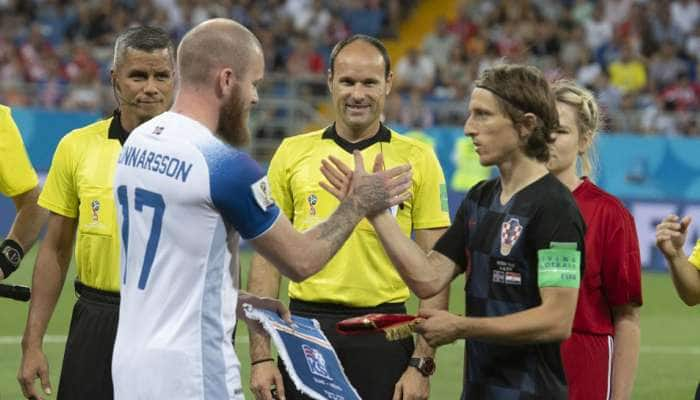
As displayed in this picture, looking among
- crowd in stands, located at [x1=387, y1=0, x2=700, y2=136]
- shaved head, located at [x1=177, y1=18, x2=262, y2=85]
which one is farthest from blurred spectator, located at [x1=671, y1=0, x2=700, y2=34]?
shaved head, located at [x1=177, y1=18, x2=262, y2=85]

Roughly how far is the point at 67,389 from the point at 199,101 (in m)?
1.85

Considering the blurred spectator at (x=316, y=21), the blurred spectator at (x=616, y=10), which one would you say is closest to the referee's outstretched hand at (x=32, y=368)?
the blurred spectator at (x=316, y=21)

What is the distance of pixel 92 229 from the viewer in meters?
5.71

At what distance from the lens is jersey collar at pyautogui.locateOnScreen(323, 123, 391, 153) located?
6055mm

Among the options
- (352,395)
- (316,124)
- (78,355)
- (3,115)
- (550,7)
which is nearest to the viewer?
(352,395)

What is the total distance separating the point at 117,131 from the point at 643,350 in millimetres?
7506

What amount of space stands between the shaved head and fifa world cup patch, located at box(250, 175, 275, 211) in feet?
1.34

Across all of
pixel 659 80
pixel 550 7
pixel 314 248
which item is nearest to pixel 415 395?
pixel 314 248

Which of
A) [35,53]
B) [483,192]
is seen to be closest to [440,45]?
[35,53]

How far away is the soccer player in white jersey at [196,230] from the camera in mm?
4340

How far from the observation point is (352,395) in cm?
471

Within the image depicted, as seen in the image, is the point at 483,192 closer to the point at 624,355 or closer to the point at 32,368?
the point at 624,355

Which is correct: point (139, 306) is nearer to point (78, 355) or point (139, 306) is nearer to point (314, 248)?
point (314, 248)

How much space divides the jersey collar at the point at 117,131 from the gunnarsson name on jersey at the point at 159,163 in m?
1.40
